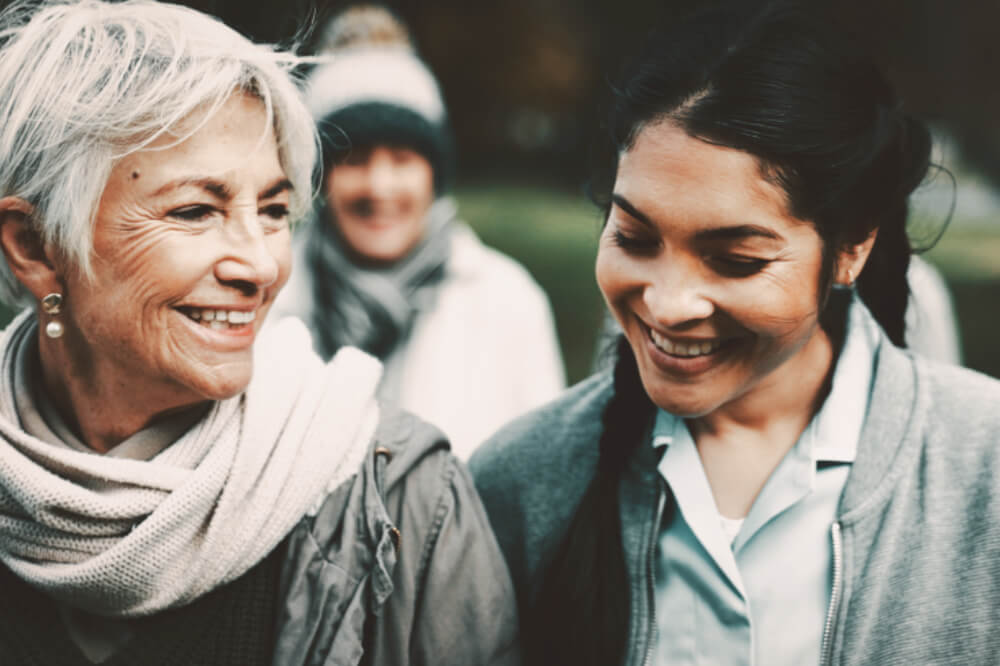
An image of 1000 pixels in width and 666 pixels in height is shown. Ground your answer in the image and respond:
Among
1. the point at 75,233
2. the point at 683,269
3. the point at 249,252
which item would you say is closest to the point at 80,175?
→ the point at 75,233

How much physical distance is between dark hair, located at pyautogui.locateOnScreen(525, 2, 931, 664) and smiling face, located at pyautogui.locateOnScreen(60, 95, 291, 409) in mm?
798

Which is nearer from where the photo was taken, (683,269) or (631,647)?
(683,269)

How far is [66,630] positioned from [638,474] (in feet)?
4.16

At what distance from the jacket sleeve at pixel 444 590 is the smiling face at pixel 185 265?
479mm

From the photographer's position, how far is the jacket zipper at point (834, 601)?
6.03ft

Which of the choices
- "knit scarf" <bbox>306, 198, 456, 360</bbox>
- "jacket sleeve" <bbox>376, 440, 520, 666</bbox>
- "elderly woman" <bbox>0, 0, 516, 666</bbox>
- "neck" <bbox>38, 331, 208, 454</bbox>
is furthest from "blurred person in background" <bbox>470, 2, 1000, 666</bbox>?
"knit scarf" <bbox>306, 198, 456, 360</bbox>

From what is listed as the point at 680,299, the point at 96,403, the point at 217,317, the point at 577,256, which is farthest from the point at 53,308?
the point at 577,256

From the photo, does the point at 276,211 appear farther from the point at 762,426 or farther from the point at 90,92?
the point at 762,426

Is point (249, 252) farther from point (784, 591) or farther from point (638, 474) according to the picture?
point (784, 591)

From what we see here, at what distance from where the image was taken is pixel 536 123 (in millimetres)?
9672

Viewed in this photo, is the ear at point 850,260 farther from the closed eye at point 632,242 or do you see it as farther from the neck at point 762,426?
the closed eye at point 632,242

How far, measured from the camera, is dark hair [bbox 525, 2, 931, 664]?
180cm

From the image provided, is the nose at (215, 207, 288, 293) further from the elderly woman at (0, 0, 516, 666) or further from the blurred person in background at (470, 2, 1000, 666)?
the blurred person in background at (470, 2, 1000, 666)

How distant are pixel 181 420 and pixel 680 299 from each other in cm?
110
